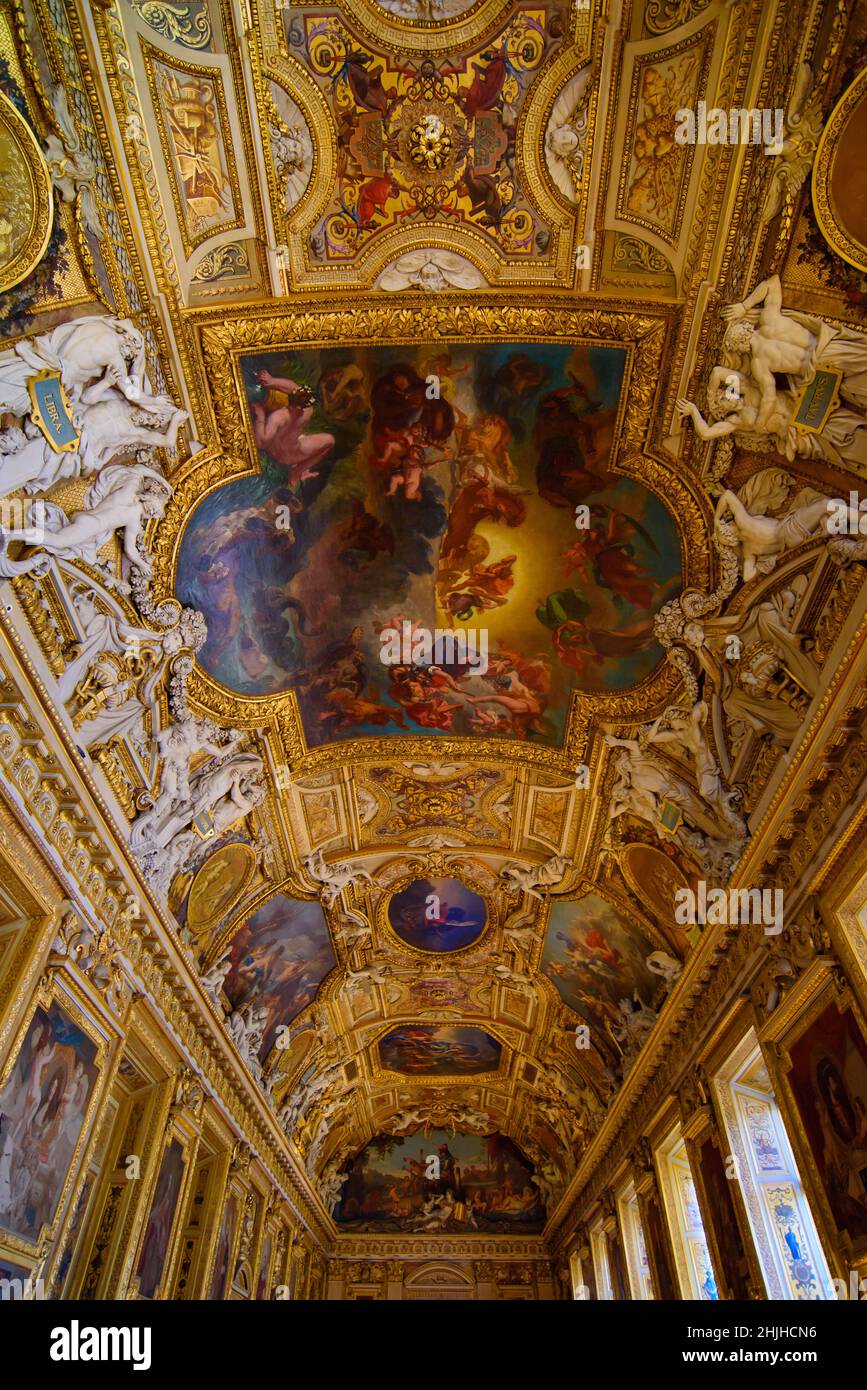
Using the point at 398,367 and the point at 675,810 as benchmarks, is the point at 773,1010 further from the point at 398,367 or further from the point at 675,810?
the point at 398,367

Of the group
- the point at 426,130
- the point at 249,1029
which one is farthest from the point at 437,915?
the point at 426,130

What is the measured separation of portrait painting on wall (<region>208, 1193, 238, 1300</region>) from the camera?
48.6 feet

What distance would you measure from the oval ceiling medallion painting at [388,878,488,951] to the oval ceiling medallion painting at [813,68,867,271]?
→ 1347 centimetres

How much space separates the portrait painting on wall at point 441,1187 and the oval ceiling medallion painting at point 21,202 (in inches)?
1129

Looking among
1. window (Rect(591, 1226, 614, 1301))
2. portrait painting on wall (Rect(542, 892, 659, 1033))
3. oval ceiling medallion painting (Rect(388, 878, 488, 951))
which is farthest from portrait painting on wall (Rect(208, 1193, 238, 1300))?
window (Rect(591, 1226, 614, 1301))

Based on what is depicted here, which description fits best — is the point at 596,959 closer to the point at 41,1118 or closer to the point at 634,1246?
the point at 634,1246

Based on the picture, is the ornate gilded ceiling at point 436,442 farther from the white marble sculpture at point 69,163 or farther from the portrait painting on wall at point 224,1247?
the portrait painting on wall at point 224,1247

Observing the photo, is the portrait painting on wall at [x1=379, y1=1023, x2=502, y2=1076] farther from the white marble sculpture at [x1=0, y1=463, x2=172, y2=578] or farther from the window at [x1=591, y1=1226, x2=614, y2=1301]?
the white marble sculpture at [x1=0, y1=463, x2=172, y2=578]

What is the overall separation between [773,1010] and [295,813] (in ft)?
27.8

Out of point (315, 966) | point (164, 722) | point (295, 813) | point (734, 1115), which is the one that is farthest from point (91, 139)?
point (315, 966)

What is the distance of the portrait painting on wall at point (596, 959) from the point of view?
15.7 m

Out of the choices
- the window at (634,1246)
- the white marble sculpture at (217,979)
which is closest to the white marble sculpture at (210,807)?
the white marble sculpture at (217,979)

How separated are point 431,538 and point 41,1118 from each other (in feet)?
28.2

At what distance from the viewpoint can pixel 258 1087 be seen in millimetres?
16703
